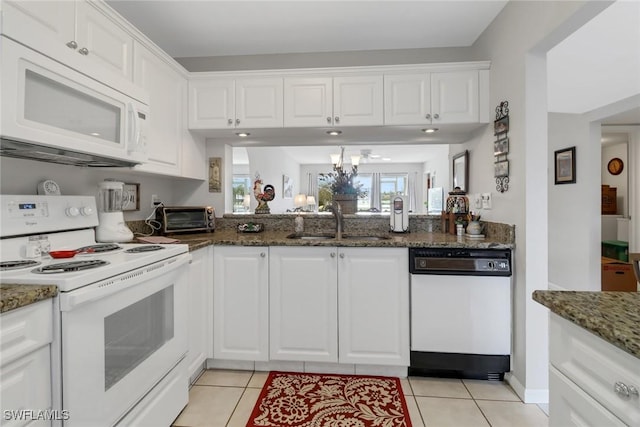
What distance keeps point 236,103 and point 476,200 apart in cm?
200

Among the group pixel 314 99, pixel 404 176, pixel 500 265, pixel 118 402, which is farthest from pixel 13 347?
pixel 404 176

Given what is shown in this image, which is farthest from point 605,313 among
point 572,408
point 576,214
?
point 576,214

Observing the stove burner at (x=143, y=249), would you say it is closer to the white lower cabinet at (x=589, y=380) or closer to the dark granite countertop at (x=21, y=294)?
the dark granite countertop at (x=21, y=294)

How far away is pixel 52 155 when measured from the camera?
137 cm

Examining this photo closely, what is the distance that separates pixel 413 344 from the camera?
77.7 inches

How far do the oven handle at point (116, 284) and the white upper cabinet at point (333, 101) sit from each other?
1.36 m

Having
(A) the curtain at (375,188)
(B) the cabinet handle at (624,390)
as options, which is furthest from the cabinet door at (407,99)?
(A) the curtain at (375,188)

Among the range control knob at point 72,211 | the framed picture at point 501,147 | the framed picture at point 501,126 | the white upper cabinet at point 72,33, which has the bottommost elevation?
the range control knob at point 72,211

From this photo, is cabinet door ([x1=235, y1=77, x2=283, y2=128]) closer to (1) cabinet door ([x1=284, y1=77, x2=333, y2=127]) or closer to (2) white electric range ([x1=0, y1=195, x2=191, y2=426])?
(1) cabinet door ([x1=284, y1=77, x2=333, y2=127])

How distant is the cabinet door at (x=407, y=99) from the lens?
224cm

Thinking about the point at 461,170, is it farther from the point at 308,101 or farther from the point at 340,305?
the point at 340,305

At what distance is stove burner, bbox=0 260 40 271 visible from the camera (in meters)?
1.13

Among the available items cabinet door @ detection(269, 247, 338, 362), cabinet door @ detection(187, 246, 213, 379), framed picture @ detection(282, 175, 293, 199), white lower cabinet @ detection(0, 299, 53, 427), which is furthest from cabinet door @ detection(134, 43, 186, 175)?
framed picture @ detection(282, 175, 293, 199)

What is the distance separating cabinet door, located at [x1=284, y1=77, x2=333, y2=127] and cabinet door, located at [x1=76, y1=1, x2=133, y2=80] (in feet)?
3.36
